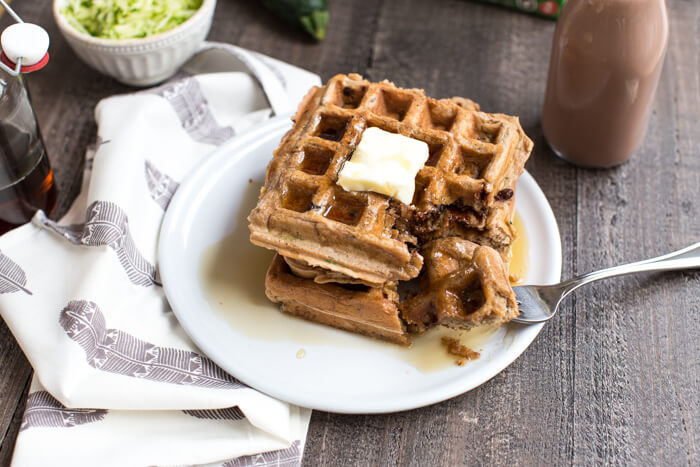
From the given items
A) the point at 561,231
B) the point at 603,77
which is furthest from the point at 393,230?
the point at 603,77

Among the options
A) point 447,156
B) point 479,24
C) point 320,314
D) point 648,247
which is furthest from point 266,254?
point 479,24

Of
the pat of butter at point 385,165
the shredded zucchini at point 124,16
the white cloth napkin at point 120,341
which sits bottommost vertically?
the white cloth napkin at point 120,341

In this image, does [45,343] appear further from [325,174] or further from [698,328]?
[698,328]

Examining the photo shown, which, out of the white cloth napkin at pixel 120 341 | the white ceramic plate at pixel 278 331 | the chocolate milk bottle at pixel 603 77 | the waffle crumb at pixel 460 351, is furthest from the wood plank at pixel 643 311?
the white cloth napkin at pixel 120 341

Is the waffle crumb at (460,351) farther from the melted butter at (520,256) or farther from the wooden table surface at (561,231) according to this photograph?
the melted butter at (520,256)

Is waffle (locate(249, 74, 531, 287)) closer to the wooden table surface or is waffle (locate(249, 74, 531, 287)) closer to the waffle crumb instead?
the waffle crumb

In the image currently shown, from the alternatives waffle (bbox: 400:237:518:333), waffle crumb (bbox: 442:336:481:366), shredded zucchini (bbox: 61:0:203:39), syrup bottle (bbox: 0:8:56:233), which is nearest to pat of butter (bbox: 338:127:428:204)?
waffle (bbox: 400:237:518:333)
